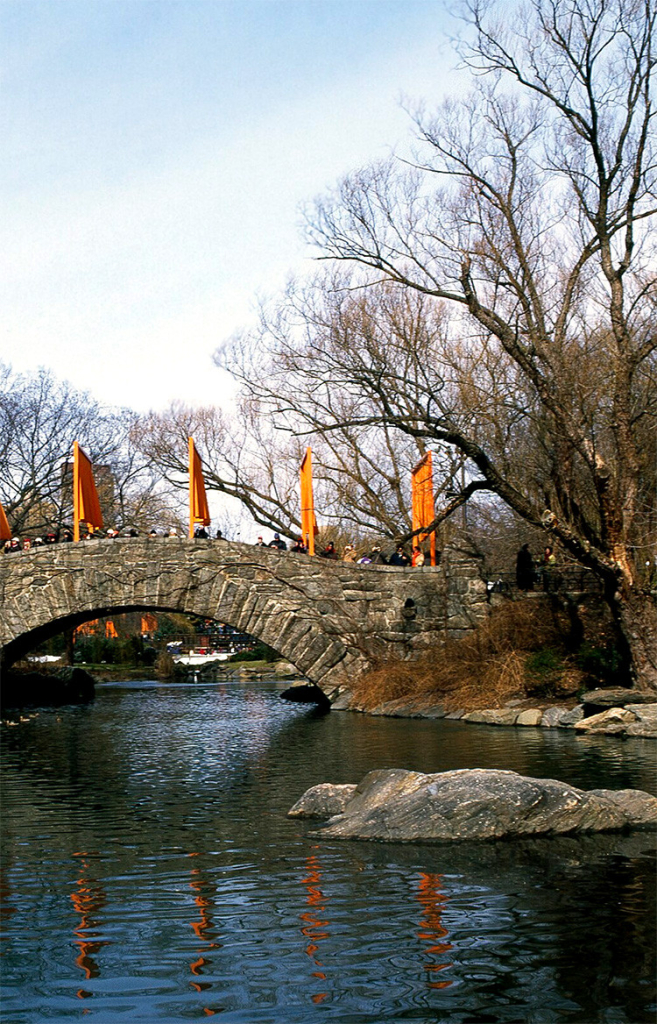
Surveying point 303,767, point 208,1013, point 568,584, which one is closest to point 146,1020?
point 208,1013

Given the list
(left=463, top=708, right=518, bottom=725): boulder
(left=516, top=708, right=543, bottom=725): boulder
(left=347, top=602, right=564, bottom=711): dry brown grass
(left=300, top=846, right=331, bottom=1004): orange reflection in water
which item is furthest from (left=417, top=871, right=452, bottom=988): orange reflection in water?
(left=347, top=602, right=564, bottom=711): dry brown grass

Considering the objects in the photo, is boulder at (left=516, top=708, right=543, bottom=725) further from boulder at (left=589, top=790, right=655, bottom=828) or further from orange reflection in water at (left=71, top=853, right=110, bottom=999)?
orange reflection in water at (left=71, top=853, right=110, bottom=999)

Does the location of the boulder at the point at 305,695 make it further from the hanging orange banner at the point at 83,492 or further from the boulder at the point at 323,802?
the boulder at the point at 323,802

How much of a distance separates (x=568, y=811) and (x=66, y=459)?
31.6 metres

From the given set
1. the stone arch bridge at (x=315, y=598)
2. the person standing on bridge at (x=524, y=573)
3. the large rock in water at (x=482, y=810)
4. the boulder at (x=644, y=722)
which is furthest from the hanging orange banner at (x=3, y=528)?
the large rock in water at (x=482, y=810)

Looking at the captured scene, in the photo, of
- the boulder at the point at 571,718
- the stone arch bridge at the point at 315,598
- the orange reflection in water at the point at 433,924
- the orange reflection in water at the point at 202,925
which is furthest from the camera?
the stone arch bridge at the point at 315,598

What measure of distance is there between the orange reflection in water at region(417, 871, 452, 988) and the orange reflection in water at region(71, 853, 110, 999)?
66.4 inches

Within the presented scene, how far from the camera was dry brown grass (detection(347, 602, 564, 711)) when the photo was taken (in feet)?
69.4

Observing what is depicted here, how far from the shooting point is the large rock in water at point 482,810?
8.73 meters

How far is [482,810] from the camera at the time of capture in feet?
28.8

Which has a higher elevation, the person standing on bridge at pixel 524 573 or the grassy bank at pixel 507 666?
the person standing on bridge at pixel 524 573

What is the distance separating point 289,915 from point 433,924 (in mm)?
878

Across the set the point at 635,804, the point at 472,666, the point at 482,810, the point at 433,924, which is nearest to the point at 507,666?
the point at 472,666

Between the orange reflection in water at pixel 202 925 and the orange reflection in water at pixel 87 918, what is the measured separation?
50cm
